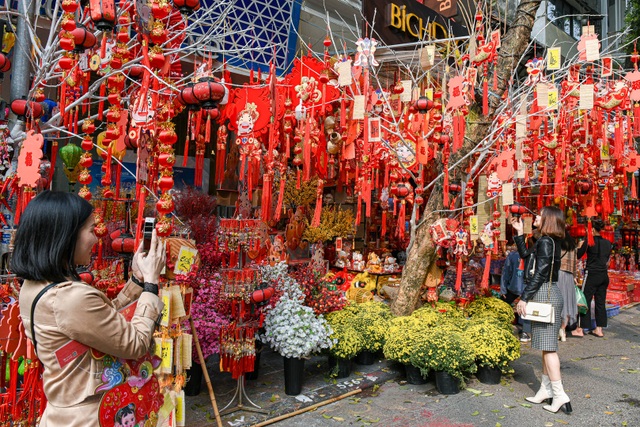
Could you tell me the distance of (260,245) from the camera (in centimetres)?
471

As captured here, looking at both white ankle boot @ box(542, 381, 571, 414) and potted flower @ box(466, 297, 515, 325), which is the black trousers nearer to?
potted flower @ box(466, 297, 515, 325)

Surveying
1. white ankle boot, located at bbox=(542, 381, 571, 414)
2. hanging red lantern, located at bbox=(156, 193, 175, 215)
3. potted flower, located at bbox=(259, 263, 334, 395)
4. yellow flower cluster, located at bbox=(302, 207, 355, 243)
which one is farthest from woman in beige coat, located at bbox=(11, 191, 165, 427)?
yellow flower cluster, located at bbox=(302, 207, 355, 243)

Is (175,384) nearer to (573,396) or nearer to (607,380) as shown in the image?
(573,396)

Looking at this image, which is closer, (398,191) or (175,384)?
(175,384)

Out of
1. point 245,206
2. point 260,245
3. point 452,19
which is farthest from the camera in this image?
point 452,19

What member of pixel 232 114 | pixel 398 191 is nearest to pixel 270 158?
→ pixel 232 114

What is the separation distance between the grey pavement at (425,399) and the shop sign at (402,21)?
5.03m

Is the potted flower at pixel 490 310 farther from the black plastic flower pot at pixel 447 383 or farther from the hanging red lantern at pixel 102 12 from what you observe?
the hanging red lantern at pixel 102 12

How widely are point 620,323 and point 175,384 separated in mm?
8644

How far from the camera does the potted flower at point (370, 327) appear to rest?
5.46 m

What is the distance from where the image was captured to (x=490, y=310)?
593 centimetres

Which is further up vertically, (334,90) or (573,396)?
(334,90)

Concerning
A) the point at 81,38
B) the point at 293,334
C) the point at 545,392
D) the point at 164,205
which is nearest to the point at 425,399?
the point at 545,392

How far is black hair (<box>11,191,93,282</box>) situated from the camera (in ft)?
5.69
